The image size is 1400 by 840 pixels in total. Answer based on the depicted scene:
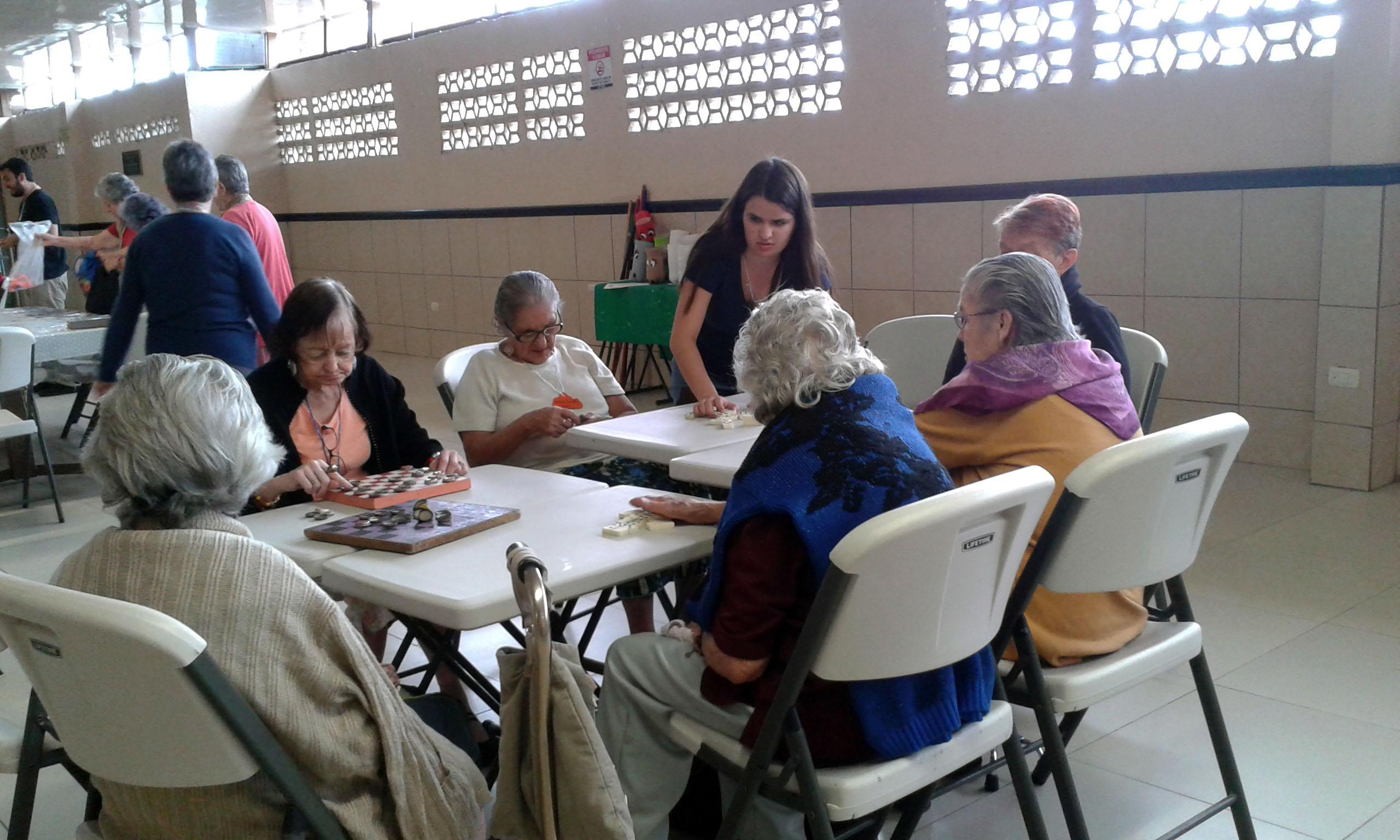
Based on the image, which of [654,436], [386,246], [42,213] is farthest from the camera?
[386,246]

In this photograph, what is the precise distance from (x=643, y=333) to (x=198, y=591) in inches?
211

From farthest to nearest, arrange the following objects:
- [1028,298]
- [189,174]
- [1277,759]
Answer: [189,174]
[1277,759]
[1028,298]

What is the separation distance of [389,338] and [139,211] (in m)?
4.34

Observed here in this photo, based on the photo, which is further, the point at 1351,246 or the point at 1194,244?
the point at 1194,244

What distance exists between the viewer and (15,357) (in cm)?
459

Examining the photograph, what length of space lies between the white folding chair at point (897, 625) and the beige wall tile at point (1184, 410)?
11.6 feet

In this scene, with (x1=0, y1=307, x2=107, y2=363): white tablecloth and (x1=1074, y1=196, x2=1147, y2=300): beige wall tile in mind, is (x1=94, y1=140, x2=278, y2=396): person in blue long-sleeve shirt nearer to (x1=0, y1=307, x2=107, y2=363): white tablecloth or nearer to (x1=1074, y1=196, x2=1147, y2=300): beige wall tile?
(x1=0, y1=307, x2=107, y2=363): white tablecloth

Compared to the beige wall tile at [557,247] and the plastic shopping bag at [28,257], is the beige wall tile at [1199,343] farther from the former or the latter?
the plastic shopping bag at [28,257]

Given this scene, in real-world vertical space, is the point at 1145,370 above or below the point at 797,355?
below

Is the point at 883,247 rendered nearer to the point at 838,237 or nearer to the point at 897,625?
the point at 838,237

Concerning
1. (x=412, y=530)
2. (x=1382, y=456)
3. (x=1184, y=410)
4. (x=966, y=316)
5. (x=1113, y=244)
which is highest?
(x=1113, y=244)

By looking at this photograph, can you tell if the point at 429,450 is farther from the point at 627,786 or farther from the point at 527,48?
the point at 527,48

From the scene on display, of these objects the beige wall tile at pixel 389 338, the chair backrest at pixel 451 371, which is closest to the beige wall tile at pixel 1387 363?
the chair backrest at pixel 451 371

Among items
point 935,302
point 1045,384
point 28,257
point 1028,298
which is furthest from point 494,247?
point 1045,384
